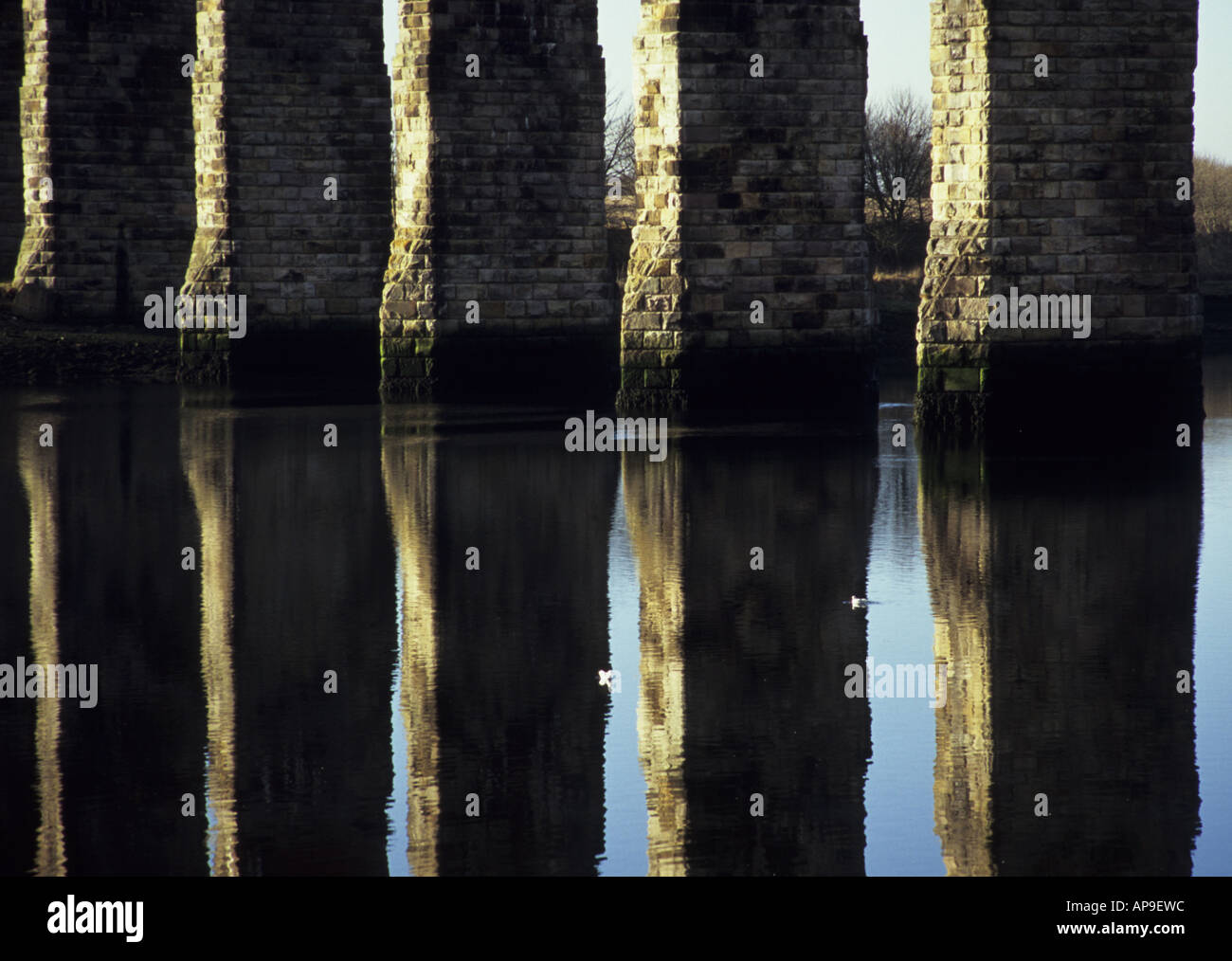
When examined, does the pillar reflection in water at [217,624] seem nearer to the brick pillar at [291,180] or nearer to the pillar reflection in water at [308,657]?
the pillar reflection in water at [308,657]

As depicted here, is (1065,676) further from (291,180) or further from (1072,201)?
(291,180)

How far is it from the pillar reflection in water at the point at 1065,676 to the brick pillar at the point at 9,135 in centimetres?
2754

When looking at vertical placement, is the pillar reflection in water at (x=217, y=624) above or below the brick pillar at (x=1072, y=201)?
below

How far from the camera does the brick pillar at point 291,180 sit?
89.4 feet

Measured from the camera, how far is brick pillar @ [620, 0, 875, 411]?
21125mm

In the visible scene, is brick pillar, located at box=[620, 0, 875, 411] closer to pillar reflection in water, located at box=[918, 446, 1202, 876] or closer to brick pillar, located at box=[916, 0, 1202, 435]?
brick pillar, located at box=[916, 0, 1202, 435]

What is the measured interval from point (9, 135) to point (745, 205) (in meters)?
21.4

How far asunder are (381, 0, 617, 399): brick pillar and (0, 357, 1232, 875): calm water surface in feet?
28.8

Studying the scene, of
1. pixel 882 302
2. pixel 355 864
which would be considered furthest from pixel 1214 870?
pixel 882 302

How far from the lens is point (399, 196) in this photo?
83.9ft

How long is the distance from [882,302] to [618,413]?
20.8 meters

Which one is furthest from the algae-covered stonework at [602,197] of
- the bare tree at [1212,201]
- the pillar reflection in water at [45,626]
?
the bare tree at [1212,201]
